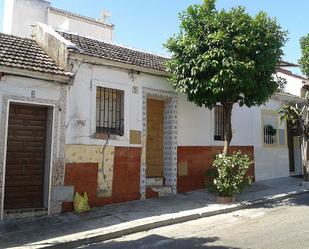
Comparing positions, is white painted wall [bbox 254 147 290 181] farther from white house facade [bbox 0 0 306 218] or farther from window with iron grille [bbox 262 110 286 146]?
white house facade [bbox 0 0 306 218]

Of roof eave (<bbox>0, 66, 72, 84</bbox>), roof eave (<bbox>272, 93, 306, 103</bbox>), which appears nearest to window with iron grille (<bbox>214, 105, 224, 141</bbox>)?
roof eave (<bbox>272, 93, 306, 103</bbox>)

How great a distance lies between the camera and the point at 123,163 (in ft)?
35.4

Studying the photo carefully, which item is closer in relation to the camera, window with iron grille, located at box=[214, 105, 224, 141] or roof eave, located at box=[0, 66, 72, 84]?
roof eave, located at box=[0, 66, 72, 84]

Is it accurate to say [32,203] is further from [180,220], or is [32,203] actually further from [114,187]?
[180,220]

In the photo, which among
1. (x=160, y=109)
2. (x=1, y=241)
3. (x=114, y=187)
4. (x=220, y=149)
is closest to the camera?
(x=1, y=241)

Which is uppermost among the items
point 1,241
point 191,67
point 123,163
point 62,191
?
point 191,67

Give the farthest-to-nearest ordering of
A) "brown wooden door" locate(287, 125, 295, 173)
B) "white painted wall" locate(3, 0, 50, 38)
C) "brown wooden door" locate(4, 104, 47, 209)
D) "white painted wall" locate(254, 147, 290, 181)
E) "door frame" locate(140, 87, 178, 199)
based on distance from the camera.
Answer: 1. "brown wooden door" locate(287, 125, 295, 173)
2. "white painted wall" locate(3, 0, 50, 38)
3. "white painted wall" locate(254, 147, 290, 181)
4. "door frame" locate(140, 87, 178, 199)
5. "brown wooden door" locate(4, 104, 47, 209)

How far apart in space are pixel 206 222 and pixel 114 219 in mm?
2098

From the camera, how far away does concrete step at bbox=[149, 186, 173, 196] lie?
11.6m

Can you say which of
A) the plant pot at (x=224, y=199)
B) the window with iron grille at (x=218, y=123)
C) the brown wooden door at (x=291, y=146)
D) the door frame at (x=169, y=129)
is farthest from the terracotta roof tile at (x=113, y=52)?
the brown wooden door at (x=291, y=146)

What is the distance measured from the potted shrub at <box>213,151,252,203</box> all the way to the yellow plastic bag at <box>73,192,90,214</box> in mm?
3525

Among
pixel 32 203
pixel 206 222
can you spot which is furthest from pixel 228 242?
pixel 32 203

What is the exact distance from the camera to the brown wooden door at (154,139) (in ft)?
39.9

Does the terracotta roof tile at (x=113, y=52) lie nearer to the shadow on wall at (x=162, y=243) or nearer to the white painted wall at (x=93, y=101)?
the white painted wall at (x=93, y=101)
